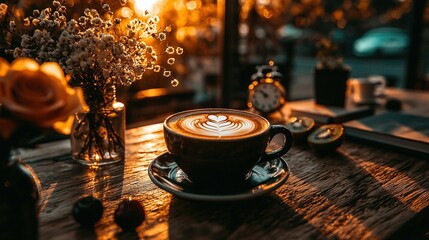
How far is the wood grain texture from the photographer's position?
2.89 feet

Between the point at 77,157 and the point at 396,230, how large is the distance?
3.38 feet

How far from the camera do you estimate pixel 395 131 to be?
162 cm

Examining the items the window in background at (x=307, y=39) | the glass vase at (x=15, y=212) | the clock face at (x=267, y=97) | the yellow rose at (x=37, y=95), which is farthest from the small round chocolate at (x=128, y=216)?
the window in background at (x=307, y=39)

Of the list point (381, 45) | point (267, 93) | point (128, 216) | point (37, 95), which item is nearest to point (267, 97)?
point (267, 93)

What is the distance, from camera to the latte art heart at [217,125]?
39.3 inches

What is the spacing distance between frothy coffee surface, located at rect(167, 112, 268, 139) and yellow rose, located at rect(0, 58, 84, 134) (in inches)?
14.7

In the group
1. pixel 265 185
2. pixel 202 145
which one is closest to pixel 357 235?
pixel 265 185

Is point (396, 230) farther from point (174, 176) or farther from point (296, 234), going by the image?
point (174, 176)

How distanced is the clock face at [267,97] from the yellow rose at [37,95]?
1471mm

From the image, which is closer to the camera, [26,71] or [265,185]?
[26,71]

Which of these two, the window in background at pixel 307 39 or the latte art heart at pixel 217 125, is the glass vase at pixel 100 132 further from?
the window in background at pixel 307 39

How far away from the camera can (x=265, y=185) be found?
1.00 meters

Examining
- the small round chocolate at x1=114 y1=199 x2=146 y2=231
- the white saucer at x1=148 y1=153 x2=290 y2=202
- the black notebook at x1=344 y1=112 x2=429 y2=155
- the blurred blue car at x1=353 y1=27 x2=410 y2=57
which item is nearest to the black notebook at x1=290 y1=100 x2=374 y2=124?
the black notebook at x1=344 y1=112 x2=429 y2=155

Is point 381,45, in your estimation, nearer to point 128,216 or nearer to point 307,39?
point 307,39
